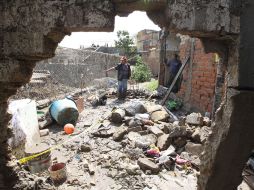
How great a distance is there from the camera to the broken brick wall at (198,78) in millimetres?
6793

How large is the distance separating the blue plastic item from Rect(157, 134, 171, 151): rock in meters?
3.14

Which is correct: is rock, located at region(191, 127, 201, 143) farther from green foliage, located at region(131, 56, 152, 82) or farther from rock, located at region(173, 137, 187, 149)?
green foliage, located at region(131, 56, 152, 82)

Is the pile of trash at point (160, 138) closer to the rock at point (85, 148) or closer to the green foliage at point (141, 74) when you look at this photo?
the rock at point (85, 148)

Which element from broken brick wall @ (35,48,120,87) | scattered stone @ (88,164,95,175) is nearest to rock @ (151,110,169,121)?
scattered stone @ (88,164,95,175)

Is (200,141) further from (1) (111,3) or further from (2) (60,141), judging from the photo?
(1) (111,3)

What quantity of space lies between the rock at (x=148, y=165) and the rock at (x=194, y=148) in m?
1.04

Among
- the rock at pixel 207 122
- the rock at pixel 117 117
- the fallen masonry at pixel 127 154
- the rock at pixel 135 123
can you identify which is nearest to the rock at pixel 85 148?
the fallen masonry at pixel 127 154

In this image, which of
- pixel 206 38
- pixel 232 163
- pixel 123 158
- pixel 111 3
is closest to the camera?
pixel 111 3

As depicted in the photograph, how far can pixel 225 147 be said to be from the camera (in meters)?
2.52

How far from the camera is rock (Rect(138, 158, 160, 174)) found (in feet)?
14.8

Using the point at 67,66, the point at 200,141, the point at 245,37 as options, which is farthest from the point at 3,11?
the point at 67,66

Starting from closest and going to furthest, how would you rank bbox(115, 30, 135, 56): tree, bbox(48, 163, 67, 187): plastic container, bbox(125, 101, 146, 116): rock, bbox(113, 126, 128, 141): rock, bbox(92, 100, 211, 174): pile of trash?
bbox(48, 163, 67, 187): plastic container, bbox(92, 100, 211, 174): pile of trash, bbox(113, 126, 128, 141): rock, bbox(125, 101, 146, 116): rock, bbox(115, 30, 135, 56): tree

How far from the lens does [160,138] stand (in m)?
5.64

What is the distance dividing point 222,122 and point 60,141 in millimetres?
4782
